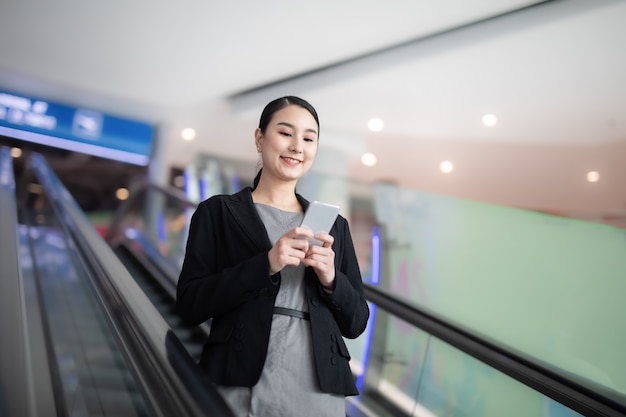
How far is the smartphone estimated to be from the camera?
1.35 meters

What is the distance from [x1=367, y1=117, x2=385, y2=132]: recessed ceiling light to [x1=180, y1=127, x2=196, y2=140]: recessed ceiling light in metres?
4.18

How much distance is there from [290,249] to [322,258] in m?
0.10

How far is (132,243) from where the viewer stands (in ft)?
26.6

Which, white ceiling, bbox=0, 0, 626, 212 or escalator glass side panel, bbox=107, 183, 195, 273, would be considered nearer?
white ceiling, bbox=0, 0, 626, 212

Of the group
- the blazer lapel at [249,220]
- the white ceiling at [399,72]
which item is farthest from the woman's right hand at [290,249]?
the white ceiling at [399,72]

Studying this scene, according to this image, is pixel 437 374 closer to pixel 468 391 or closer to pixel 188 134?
pixel 468 391

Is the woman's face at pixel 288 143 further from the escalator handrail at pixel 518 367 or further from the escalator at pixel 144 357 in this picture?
the escalator handrail at pixel 518 367

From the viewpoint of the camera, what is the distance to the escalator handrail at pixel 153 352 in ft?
4.27

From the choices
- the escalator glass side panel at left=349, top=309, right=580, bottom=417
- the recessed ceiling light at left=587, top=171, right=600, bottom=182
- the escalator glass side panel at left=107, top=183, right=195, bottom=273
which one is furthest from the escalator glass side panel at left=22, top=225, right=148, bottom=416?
the recessed ceiling light at left=587, top=171, right=600, bottom=182

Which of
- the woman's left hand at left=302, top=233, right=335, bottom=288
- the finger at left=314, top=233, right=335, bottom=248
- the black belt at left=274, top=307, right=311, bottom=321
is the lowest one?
the black belt at left=274, top=307, right=311, bottom=321

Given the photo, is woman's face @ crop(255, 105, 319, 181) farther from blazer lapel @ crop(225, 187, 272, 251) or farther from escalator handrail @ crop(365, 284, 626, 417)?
escalator handrail @ crop(365, 284, 626, 417)

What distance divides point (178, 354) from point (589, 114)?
15.0ft

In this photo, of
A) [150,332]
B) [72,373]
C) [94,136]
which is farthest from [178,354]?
[94,136]

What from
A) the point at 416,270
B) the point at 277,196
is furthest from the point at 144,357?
the point at 416,270
